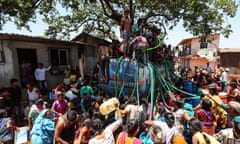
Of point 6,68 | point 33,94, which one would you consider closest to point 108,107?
point 33,94

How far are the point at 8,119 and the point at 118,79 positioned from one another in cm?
349

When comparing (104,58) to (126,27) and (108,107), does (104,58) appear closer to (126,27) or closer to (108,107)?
(126,27)

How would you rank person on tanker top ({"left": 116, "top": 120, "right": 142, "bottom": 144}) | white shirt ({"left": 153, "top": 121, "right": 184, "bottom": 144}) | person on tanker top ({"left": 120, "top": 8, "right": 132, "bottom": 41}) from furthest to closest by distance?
person on tanker top ({"left": 120, "top": 8, "right": 132, "bottom": 41}), white shirt ({"left": 153, "top": 121, "right": 184, "bottom": 144}), person on tanker top ({"left": 116, "top": 120, "right": 142, "bottom": 144})

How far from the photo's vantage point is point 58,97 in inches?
182

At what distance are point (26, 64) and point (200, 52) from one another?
20.2m

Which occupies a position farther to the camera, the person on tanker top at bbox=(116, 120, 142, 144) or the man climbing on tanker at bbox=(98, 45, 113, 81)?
the man climbing on tanker at bbox=(98, 45, 113, 81)

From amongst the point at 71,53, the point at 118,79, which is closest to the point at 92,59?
the point at 71,53

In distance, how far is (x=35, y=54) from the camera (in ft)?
26.3

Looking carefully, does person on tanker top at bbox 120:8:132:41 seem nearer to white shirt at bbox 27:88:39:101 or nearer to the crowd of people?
the crowd of people

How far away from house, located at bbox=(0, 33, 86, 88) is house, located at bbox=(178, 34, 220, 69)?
1282 centimetres

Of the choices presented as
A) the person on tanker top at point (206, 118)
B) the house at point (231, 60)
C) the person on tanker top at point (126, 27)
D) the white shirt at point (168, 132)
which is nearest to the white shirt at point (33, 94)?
the person on tanker top at point (126, 27)

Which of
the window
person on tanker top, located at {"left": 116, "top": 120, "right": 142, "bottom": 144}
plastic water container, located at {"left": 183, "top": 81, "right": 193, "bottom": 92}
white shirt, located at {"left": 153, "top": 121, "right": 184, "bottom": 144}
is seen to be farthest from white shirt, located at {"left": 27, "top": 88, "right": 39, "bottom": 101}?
plastic water container, located at {"left": 183, "top": 81, "right": 193, "bottom": 92}

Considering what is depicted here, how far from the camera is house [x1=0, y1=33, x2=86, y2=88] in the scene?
21.4ft

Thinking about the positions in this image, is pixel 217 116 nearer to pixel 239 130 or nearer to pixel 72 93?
pixel 239 130
